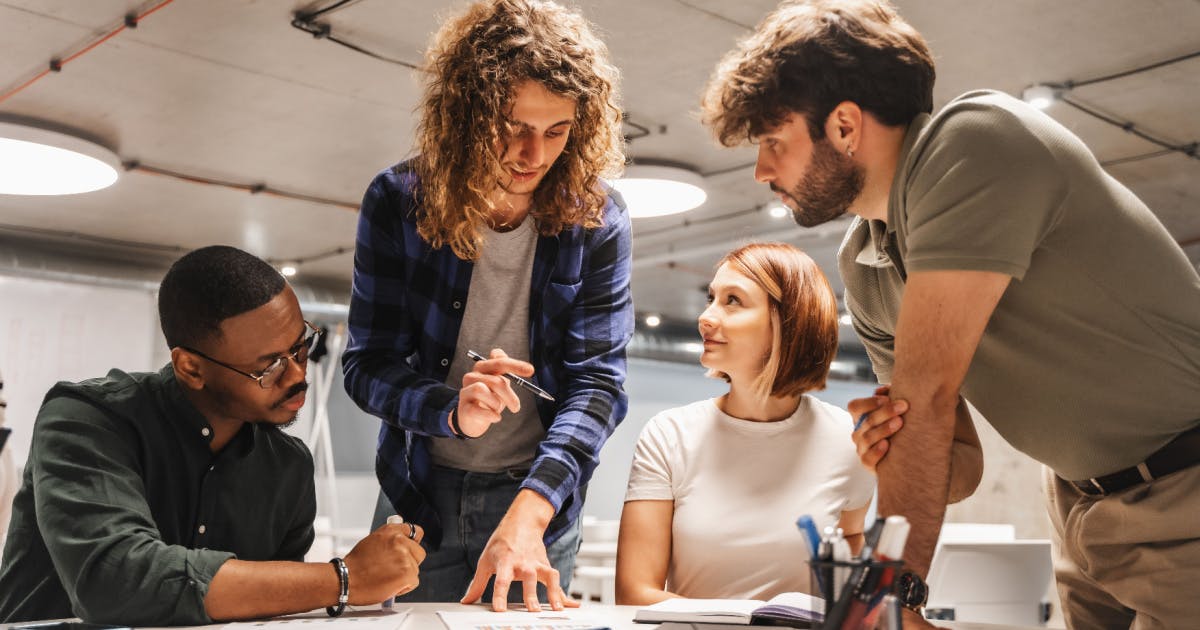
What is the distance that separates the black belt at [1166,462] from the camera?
1.44 m

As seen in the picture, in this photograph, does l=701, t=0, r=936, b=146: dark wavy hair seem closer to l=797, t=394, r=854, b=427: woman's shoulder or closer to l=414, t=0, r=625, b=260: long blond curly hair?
l=414, t=0, r=625, b=260: long blond curly hair

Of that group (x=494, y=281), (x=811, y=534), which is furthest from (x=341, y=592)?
(x=811, y=534)

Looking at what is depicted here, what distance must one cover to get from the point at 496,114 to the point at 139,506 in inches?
34.5

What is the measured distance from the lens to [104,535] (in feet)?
4.91

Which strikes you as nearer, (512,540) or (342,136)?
(512,540)

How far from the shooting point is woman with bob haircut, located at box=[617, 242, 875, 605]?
2178 mm

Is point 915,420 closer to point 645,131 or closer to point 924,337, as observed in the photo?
point 924,337

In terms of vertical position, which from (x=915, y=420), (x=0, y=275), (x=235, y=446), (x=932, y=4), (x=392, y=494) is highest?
(x=932, y=4)

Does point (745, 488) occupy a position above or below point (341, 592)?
below

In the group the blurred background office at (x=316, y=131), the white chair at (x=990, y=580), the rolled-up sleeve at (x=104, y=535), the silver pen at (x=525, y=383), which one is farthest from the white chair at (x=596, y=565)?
the rolled-up sleeve at (x=104, y=535)

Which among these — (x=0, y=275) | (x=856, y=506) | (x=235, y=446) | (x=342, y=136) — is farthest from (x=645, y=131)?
(x=0, y=275)

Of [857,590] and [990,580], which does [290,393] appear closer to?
[857,590]

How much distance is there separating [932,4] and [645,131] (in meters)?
1.87

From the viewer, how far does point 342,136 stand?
5691 mm
